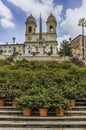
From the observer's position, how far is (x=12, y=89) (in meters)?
12.4

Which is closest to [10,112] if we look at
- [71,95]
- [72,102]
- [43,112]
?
[43,112]

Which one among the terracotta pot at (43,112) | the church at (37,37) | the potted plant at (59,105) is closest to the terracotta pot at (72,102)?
the potted plant at (59,105)

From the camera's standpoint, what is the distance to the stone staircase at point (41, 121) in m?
9.20

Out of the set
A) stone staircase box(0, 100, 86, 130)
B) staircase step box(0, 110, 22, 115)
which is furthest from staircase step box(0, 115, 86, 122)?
staircase step box(0, 110, 22, 115)

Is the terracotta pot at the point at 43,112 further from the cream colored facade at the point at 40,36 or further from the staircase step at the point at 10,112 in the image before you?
the cream colored facade at the point at 40,36

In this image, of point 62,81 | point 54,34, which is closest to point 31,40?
point 54,34

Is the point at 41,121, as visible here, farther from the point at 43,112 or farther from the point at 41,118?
the point at 43,112

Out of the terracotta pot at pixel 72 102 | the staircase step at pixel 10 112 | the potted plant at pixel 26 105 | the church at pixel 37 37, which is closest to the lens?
the potted plant at pixel 26 105

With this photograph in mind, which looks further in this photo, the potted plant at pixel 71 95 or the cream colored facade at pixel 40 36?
the cream colored facade at pixel 40 36

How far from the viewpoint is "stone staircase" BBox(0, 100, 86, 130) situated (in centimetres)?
920

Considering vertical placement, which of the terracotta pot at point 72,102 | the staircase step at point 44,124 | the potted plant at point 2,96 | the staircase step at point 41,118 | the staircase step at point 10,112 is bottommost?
the staircase step at point 44,124

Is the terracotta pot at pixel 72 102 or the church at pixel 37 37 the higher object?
the church at pixel 37 37

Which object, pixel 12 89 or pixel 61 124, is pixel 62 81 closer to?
pixel 12 89

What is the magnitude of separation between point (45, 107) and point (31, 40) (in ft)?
269
